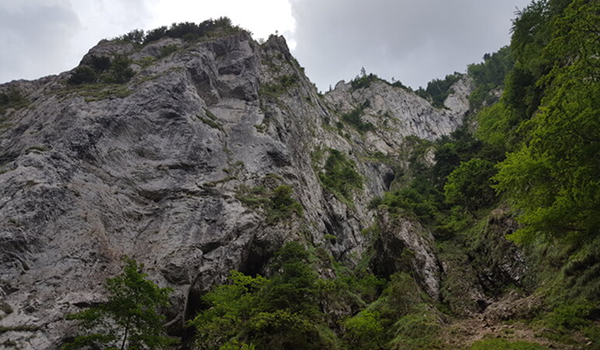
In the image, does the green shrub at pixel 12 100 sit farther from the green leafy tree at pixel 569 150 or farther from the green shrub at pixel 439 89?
the green shrub at pixel 439 89

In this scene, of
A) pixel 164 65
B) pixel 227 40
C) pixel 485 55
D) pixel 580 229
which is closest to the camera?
pixel 580 229

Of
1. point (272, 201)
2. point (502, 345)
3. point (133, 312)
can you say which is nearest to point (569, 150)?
point (502, 345)

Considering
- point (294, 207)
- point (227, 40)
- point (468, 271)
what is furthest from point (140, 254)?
point (227, 40)

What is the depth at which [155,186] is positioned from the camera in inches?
942

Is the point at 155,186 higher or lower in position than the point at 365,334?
higher

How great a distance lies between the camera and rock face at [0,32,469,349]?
16.2 meters

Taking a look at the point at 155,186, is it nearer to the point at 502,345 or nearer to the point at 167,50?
the point at 502,345

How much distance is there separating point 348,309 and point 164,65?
109ft

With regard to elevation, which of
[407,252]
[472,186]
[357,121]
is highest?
[357,121]

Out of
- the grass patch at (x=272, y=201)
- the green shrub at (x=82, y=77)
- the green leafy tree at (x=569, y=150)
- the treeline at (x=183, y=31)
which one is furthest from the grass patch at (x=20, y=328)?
the treeline at (x=183, y=31)

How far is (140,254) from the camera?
19.3 metres

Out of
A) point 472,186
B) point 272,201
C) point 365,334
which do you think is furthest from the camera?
point 272,201

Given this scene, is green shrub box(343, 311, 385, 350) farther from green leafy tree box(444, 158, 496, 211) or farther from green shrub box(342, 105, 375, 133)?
green shrub box(342, 105, 375, 133)

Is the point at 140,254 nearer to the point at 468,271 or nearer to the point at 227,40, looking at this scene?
the point at 468,271
